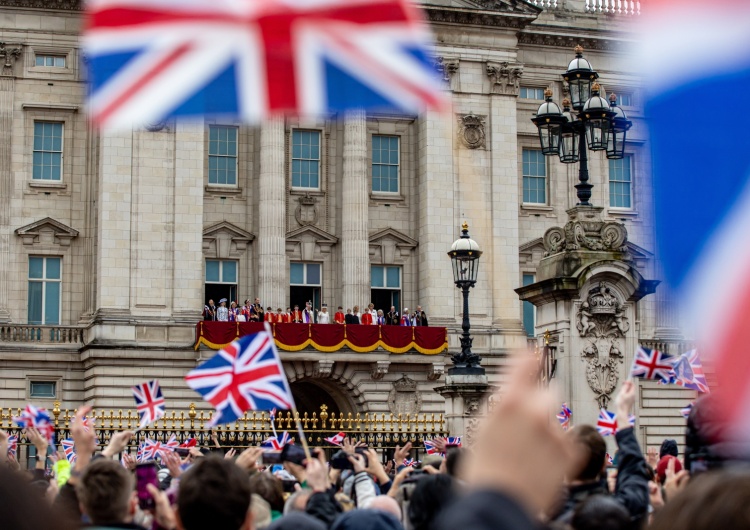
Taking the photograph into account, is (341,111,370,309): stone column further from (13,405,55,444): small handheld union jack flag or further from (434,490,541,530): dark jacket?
(434,490,541,530): dark jacket

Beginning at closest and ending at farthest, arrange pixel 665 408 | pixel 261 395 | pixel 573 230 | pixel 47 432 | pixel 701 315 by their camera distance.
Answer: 1. pixel 701 315
2. pixel 261 395
3. pixel 47 432
4. pixel 573 230
5. pixel 665 408

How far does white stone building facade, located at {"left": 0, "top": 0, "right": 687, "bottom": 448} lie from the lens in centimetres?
4872

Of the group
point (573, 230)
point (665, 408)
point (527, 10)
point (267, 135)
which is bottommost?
point (665, 408)

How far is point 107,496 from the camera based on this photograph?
6.39 metres

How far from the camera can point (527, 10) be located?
5319 centimetres

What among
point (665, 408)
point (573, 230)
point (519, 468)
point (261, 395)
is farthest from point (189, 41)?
point (665, 408)

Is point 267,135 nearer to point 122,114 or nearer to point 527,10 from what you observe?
point 527,10

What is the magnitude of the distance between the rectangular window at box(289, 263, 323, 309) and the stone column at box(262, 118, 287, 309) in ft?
4.08

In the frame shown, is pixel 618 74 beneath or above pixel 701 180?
above

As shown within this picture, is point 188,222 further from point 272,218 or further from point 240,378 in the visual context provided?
point 240,378

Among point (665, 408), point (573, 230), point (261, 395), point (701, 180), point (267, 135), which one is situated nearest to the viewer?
point (701, 180)

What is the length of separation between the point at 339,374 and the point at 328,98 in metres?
42.3

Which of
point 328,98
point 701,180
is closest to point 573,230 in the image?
point 328,98

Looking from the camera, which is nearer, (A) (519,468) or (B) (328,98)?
(A) (519,468)
